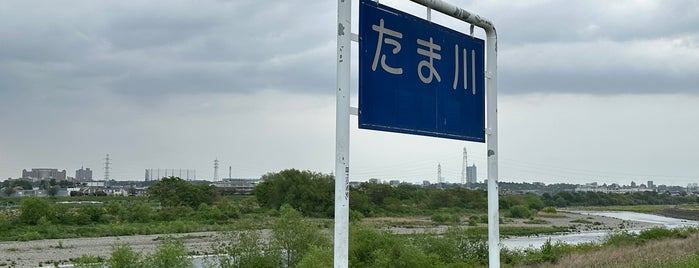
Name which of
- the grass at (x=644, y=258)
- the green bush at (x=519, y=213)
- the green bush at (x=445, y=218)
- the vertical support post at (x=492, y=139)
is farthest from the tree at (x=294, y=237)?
the green bush at (x=519, y=213)

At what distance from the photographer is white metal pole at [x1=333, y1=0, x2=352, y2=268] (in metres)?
3.28

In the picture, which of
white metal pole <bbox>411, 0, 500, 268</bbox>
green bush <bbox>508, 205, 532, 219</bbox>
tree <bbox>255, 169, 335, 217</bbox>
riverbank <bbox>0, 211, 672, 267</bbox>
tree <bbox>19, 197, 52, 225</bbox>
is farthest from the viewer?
green bush <bbox>508, 205, 532, 219</bbox>

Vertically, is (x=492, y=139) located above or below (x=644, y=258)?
above

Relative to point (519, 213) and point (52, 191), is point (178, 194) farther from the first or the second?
point (52, 191)

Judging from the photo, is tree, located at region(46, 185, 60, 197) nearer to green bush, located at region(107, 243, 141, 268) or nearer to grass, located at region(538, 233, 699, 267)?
green bush, located at region(107, 243, 141, 268)

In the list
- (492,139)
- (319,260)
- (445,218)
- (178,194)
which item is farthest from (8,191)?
(492,139)

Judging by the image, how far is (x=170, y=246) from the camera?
1886 cm

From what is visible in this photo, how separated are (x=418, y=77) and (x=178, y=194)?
6699cm

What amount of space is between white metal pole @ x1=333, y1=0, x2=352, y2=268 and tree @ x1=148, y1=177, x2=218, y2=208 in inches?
2614

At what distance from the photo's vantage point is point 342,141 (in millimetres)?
3307

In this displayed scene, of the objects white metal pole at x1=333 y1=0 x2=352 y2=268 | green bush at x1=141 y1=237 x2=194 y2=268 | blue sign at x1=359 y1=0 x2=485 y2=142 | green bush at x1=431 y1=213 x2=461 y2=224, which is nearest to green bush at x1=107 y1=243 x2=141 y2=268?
green bush at x1=141 y1=237 x2=194 y2=268

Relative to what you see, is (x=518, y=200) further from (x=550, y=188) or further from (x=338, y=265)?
(x=338, y=265)

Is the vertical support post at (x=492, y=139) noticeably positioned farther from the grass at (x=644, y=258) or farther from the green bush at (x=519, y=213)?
the green bush at (x=519, y=213)

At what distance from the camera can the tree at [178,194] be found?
220 feet
